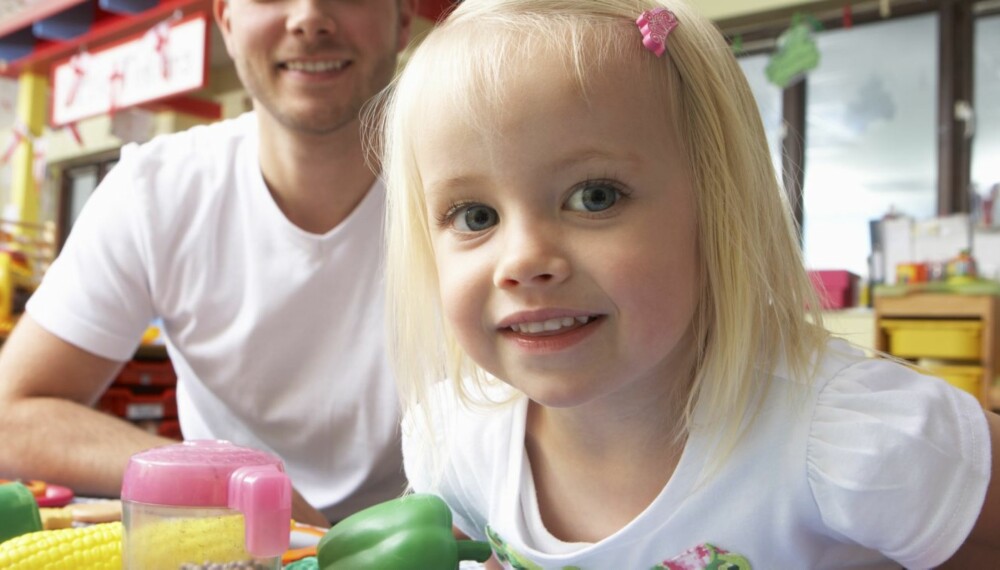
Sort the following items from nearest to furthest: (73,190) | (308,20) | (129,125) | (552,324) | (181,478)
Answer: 1. (181,478)
2. (552,324)
3. (308,20)
4. (129,125)
5. (73,190)

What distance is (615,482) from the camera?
675mm

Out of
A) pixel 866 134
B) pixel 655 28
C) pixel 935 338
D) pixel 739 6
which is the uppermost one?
pixel 739 6

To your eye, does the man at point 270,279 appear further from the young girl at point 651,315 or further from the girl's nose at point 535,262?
the girl's nose at point 535,262

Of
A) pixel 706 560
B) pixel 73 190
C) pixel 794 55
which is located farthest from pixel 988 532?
pixel 73 190

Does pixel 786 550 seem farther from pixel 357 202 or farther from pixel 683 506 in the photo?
pixel 357 202

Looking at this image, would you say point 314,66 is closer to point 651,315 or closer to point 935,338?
point 651,315

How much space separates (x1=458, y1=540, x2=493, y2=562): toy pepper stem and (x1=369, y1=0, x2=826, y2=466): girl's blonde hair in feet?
0.57

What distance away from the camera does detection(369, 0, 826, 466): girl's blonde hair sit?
578 mm

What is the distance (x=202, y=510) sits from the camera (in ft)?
1.51

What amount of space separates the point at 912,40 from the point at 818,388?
3.21 meters

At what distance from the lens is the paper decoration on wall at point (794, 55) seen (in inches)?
122

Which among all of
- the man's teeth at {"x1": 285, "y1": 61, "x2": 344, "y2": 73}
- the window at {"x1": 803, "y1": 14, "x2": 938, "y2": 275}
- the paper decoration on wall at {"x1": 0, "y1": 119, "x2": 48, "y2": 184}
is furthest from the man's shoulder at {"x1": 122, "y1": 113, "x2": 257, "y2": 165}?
the paper decoration on wall at {"x1": 0, "y1": 119, "x2": 48, "y2": 184}

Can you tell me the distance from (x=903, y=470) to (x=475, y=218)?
319 mm

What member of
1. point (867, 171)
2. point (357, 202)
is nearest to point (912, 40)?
point (867, 171)
